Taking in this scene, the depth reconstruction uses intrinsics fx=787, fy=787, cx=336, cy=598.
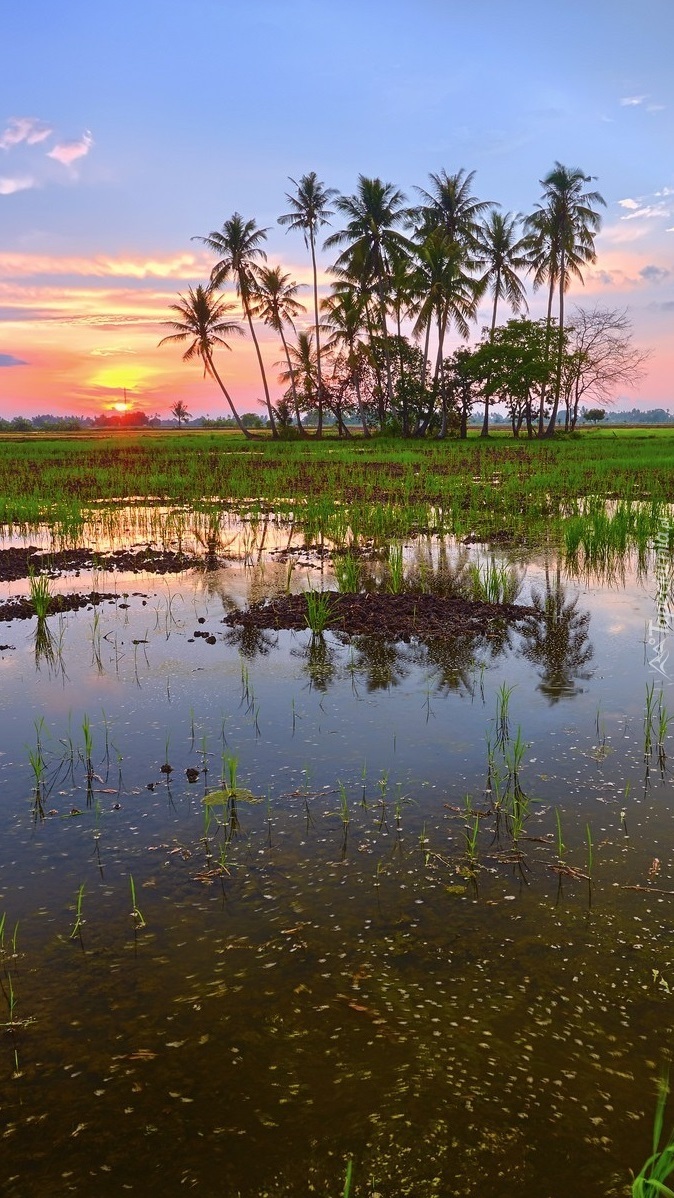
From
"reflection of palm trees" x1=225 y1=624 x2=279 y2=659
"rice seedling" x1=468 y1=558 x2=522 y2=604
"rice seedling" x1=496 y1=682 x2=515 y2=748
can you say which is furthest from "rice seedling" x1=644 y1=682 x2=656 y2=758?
"reflection of palm trees" x1=225 y1=624 x2=279 y2=659

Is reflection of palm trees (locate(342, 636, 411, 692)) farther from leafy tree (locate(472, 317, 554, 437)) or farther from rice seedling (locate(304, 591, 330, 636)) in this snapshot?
leafy tree (locate(472, 317, 554, 437))

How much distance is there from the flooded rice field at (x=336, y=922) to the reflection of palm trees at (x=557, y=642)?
2.2 inches

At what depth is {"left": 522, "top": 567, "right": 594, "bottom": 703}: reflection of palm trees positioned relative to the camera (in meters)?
6.15

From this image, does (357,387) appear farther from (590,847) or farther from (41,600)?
(590,847)

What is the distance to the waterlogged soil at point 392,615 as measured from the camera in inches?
301

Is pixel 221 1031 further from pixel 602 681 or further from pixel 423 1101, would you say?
pixel 602 681

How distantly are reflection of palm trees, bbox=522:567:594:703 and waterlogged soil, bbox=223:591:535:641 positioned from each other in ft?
0.87

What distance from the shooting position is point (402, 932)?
3.19m

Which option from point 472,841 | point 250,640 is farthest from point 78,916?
point 250,640

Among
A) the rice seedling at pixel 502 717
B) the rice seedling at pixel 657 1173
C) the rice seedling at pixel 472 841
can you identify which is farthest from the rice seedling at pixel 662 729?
the rice seedling at pixel 657 1173

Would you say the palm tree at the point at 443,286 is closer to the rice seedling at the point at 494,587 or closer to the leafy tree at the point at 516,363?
the leafy tree at the point at 516,363

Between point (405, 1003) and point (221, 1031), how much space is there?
2.13 feet

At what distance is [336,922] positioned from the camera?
3256mm

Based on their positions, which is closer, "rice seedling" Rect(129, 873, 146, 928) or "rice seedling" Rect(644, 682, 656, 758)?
"rice seedling" Rect(129, 873, 146, 928)
